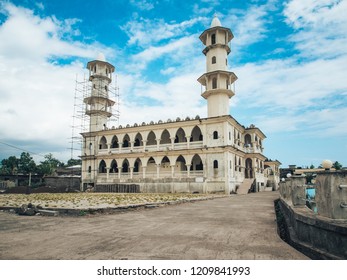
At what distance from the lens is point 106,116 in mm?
40625

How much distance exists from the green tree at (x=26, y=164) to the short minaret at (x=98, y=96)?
2413cm

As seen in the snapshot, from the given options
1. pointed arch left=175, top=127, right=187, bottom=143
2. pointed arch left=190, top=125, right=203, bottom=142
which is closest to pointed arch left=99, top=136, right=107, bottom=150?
pointed arch left=175, top=127, right=187, bottom=143

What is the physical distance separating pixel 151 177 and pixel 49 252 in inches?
1119

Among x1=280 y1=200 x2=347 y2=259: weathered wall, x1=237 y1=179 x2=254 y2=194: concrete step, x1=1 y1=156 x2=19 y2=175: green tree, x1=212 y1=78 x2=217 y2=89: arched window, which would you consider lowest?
x1=237 y1=179 x2=254 y2=194: concrete step

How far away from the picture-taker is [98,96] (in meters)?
39.0

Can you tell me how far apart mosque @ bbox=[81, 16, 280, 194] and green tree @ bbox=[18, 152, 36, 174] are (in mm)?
22905

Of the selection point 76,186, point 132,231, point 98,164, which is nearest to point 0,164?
point 76,186

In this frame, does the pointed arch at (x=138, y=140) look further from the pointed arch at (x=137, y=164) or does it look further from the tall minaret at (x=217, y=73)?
the tall minaret at (x=217, y=73)

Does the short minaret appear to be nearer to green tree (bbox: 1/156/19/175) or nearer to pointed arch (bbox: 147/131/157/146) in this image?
pointed arch (bbox: 147/131/157/146)

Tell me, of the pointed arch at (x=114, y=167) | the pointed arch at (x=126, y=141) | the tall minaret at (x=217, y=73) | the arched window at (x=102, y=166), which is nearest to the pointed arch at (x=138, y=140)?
the pointed arch at (x=126, y=141)

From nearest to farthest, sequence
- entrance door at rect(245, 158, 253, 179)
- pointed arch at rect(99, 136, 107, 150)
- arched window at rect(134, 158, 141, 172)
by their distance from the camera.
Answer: entrance door at rect(245, 158, 253, 179)
arched window at rect(134, 158, 141, 172)
pointed arch at rect(99, 136, 107, 150)

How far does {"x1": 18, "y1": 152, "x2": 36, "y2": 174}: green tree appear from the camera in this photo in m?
54.0

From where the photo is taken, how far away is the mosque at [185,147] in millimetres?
29141

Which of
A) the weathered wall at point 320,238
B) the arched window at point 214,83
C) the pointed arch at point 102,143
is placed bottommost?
the weathered wall at point 320,238
